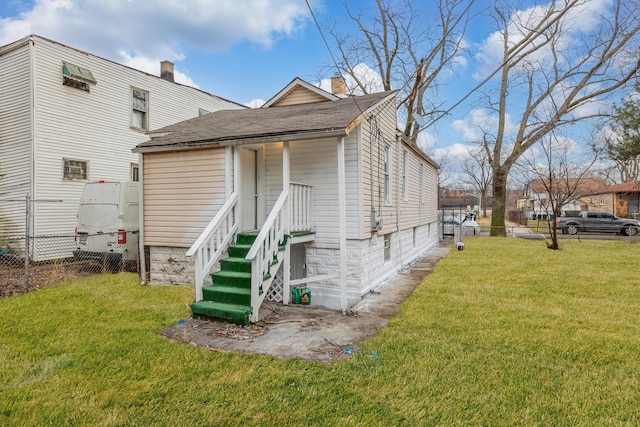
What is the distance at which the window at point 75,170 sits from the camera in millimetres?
11646

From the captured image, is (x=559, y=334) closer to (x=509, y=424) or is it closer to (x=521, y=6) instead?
(x=509, y=424)

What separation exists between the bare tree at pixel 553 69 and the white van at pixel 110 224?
1829cm

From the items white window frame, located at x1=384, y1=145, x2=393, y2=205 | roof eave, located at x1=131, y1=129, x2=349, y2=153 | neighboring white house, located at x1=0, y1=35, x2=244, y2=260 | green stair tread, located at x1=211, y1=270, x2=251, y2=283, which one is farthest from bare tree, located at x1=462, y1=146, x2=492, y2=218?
green stair tread, located at x1=211, y1=270, x2=251, y2=283

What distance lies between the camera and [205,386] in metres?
3.45

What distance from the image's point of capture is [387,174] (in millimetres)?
8750

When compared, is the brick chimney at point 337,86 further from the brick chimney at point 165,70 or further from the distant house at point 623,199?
the distant house at point 623,199

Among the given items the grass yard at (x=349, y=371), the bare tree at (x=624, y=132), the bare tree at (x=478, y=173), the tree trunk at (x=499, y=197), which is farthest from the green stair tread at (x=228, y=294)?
the bare tree at (x=478, y=173)

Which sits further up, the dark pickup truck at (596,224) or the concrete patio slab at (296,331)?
the dark pickup truck at (596,224)

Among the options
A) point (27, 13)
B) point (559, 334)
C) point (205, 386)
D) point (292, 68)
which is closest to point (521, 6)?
point (292, 68)

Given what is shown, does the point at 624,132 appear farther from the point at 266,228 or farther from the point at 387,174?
the point at 266,228

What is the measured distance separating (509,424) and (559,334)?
2549mm

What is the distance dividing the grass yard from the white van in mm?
2404

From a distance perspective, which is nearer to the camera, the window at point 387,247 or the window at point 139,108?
the window at point 387,247

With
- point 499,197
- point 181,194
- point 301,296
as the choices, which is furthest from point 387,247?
point 499,197
